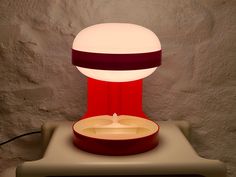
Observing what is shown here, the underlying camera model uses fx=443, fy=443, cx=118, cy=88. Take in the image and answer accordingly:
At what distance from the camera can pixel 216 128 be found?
4.49 ft

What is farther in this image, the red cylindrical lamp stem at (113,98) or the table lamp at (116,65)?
the red cylindrical lamp stem at (113,98)

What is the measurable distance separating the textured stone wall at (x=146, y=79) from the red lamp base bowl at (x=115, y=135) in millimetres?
141

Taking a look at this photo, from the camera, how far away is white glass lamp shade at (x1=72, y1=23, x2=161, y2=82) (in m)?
1.05

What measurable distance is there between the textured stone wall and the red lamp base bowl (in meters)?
0.14

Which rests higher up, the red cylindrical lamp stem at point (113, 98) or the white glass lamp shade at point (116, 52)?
the white glass lamp shade at point (116, 52)

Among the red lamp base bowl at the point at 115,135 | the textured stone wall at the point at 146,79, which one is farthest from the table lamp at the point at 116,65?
the textured stone wall at the point at 146,79

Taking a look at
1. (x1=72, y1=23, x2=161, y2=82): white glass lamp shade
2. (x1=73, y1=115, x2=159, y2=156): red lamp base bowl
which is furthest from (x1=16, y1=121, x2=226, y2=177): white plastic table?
(x1=72, y1=23, x2=161, y2=82): white glass lamp shade

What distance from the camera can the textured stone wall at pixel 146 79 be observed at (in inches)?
50.8

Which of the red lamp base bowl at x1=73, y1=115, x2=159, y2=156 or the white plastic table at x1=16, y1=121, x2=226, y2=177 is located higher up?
the red lamp base bowl at x1=73, y1=115, x2=159, y2=156

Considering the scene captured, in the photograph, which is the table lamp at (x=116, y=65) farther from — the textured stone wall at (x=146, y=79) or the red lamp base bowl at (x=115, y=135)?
the textured stone wall at (x=146, y=79)

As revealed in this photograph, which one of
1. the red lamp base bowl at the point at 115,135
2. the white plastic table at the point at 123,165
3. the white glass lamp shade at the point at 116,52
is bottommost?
the white plastic table at the point at 123,165

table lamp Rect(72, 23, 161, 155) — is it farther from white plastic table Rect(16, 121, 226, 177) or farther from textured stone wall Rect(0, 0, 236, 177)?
textured stone wall Rect(0, 0, 236, 177)

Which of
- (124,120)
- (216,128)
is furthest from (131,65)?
(216,128)

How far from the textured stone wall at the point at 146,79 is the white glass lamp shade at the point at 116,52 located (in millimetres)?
205
